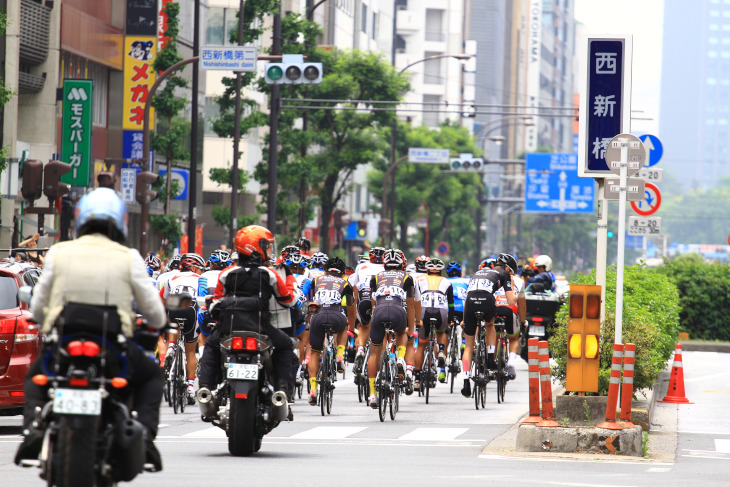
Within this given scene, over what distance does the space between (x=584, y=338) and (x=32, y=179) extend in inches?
375

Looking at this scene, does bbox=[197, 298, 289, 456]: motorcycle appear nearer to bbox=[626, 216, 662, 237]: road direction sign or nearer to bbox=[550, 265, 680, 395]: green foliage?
bbox=[550, 265, 680, 395]: green foliage

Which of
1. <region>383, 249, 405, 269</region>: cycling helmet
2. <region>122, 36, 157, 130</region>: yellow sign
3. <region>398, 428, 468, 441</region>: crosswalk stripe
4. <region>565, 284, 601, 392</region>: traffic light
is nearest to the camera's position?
→ <region>565, 284, 601, 392</region>: traffic light

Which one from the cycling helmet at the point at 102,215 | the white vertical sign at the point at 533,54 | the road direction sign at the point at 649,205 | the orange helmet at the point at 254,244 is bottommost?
the orange helmet at the point at 254,244

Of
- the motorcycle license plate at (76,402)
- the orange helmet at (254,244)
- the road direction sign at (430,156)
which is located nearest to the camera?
the motorcycle license plate at (76,402)

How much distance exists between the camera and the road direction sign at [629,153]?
13.2 metres

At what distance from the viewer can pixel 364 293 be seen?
1919cm

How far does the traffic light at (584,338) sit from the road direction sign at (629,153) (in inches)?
46.5

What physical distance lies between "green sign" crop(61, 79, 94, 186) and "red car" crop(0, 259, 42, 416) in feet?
75.9

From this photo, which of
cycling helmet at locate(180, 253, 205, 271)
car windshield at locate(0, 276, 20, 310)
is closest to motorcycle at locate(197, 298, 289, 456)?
car windshield at locate(0, 276, 20, 310)

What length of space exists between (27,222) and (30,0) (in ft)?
17.8

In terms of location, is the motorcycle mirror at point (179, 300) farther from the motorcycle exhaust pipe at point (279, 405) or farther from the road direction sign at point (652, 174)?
the road direction sign at point (652, 174)

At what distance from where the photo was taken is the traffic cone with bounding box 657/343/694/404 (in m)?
20.3

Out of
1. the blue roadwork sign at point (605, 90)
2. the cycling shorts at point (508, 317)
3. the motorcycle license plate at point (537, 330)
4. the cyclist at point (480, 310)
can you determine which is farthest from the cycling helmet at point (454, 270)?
the blue roadwork sign at point (605, 90)

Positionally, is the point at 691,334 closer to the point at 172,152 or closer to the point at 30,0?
the point at 172,152
